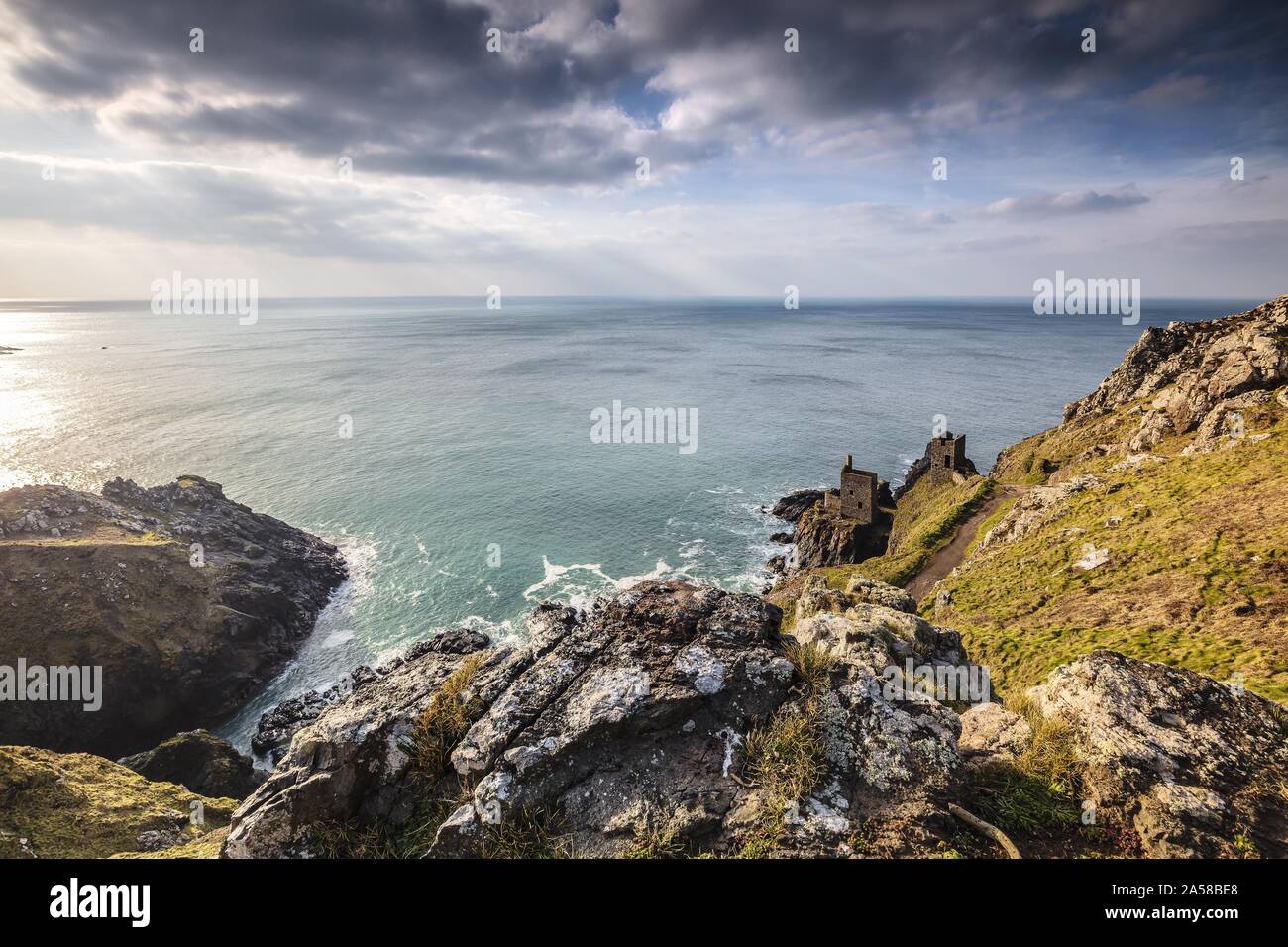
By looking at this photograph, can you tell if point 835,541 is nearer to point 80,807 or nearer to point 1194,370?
point 1194,370

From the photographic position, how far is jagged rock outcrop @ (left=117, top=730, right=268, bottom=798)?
29.4 meters

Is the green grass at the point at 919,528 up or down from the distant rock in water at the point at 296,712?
up

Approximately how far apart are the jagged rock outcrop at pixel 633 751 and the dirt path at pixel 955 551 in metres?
31.3

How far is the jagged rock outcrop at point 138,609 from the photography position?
1361 inches

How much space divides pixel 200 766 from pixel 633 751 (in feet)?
118

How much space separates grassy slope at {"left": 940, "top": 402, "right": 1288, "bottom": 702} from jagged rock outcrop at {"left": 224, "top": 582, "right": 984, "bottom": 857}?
53.4 ft

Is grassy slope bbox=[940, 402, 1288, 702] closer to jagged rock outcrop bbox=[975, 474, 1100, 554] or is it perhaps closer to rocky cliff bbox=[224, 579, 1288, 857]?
jagged rock outcrop bbox=[975, 474, 1100, 554]

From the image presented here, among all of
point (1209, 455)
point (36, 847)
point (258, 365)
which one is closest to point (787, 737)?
point (36, 847)

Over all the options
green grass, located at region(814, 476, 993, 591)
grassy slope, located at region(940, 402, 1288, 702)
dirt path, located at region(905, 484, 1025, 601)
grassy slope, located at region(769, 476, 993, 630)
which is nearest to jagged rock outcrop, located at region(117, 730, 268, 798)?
grassy slope, located at region(769, 476, 993, 630)

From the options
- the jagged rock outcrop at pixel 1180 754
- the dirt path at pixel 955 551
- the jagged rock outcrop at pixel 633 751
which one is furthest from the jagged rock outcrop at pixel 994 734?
the dirt path at pixel 955 551

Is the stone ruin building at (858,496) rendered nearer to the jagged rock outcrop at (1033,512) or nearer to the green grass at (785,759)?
the jagged rock outcrop at (1033,512)

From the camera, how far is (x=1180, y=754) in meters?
7.84

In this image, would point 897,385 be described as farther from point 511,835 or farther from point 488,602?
point 511,835

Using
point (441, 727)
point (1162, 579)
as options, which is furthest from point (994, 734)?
point (1162, 579)
